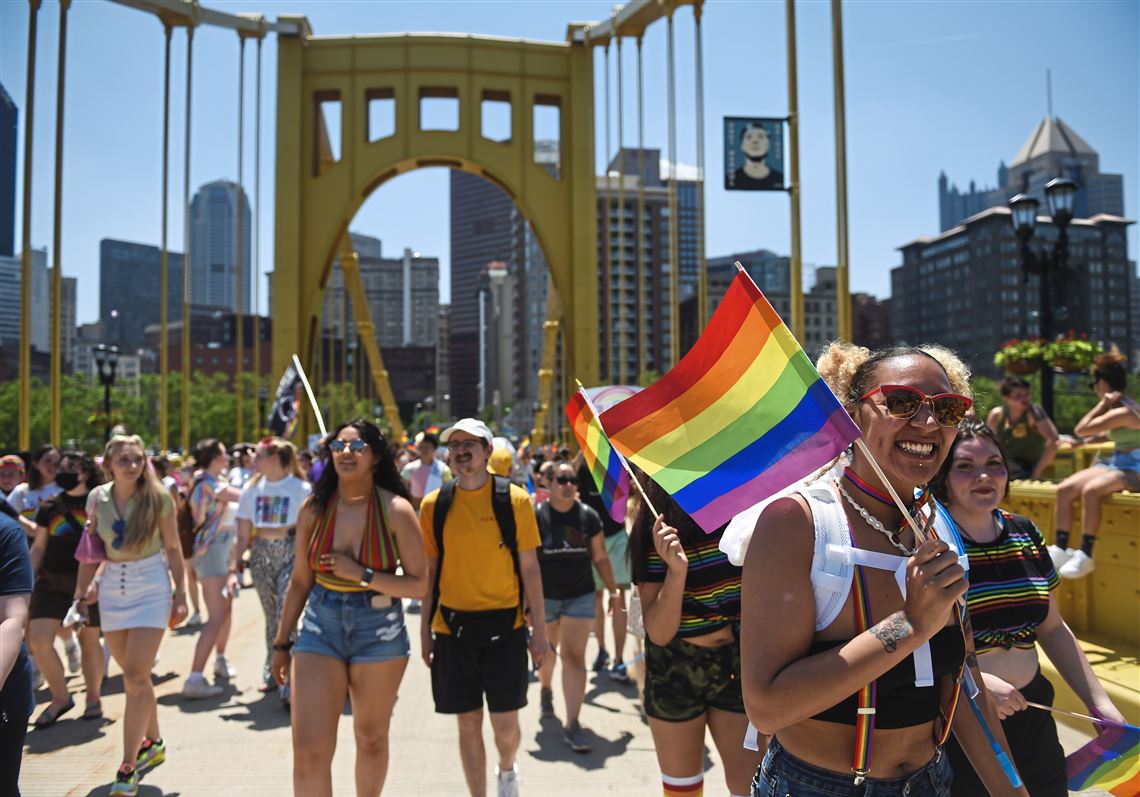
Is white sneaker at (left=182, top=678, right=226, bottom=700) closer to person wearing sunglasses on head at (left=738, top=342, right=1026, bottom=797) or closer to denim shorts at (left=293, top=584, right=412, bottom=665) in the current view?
denim shorts at (left=293, top=584, right=412, bottom=665)

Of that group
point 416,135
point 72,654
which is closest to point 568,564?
point 72,654

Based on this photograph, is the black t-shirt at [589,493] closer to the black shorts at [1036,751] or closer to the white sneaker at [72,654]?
the white sneaker at [72,654]

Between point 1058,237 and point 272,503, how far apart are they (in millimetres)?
9436

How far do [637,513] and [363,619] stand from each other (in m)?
1.36

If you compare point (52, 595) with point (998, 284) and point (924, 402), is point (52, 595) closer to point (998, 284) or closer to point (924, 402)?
point (924, 402)

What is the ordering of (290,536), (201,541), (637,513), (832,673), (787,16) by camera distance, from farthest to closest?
(787,16) < (201,541) < (290,536) < (637,513) < (832,673)

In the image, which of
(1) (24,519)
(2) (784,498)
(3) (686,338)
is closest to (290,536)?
(1) (24,519)

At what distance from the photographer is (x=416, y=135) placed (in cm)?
3075

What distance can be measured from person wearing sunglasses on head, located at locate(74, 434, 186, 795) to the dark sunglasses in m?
4.26

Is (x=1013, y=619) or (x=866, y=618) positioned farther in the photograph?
(x=1013, y=619)

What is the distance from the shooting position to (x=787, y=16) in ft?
37.5

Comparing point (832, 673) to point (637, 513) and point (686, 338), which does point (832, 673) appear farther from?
point (686, 338)

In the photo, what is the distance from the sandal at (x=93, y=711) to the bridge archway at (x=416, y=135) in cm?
2411

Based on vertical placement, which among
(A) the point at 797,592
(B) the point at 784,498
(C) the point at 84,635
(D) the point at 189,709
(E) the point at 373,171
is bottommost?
(D) the point at 189,709
